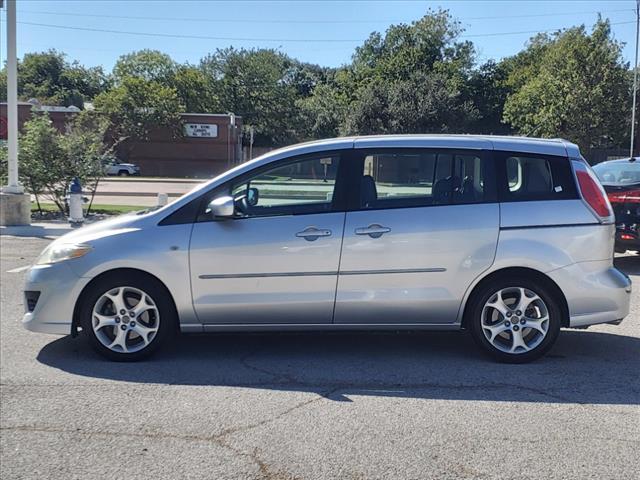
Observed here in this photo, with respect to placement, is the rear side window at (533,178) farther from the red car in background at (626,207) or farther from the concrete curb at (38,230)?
the concrete curb at (38,230)

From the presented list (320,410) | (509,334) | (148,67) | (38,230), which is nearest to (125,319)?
(320,410)

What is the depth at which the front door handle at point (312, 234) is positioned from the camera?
16.7 feet

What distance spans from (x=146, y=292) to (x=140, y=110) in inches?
1829

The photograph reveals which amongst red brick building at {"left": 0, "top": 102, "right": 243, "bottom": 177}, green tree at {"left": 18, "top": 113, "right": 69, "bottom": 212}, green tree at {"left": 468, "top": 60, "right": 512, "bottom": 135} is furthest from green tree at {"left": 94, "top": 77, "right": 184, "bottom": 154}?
green tree at {"left": 18, "top": 113, "right": 69, "bottom": 212}

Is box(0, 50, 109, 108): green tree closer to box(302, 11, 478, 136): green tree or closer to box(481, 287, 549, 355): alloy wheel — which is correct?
box(302, 11, 478, 136): green tree

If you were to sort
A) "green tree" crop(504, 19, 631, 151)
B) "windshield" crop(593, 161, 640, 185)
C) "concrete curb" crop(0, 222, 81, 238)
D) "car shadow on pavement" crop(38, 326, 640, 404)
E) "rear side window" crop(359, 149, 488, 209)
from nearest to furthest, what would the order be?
"car shadow on pavement" crop(38, 326, 640, 404), "rear side window" crop(359, 149, 488, 209), "windshield" crop(593, 161, 640, 185), "concrete curb" crop(0, 222, 81, 238), "green tree" crop(504, 19, 631, 151)

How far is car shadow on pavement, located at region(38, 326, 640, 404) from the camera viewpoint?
182 inches

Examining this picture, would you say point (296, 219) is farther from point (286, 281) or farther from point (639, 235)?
point (639, 235)

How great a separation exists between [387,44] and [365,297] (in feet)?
180

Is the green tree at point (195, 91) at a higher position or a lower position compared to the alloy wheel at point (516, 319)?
higher

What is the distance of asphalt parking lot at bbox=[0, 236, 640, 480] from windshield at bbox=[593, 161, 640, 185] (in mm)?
4434

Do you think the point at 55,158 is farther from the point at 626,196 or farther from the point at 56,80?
the point at 56,80

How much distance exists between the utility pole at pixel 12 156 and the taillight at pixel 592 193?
1311 cm

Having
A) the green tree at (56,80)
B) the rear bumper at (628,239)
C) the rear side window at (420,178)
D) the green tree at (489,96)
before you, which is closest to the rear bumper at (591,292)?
the rear side window at (420,178)
